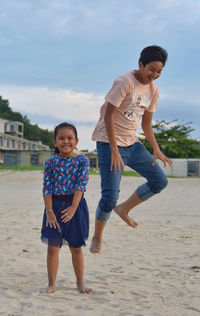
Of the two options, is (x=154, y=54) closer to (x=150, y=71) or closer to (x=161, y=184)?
(x=150, y=71)

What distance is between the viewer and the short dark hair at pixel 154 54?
3.52 meters

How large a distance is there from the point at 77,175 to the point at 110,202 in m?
0.80

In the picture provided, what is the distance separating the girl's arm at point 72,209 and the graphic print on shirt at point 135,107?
1209 mm

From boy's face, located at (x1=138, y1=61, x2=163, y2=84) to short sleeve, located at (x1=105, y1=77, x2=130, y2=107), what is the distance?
7.1 inches

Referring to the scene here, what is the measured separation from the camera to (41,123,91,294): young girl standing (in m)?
2.91

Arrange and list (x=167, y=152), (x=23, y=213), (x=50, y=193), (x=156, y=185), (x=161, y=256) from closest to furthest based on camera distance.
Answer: (x=50, y=193) < (x=156, y=185) < (x=161, y=256) < (x=23, y=213) < (x=167, y=152)

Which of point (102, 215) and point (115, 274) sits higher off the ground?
point (102, 215)

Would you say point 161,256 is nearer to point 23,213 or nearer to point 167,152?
point 23,213

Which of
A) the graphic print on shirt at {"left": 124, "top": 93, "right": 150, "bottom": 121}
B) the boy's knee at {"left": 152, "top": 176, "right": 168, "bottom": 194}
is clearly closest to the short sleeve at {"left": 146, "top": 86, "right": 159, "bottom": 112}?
the graphic print on shirt at {"left": 124, "top": 93, "right": 150, "bottom": 121}

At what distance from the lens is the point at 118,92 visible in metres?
3.56

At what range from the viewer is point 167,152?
38188 millimetres

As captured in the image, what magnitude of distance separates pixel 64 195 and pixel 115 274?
1.32 m

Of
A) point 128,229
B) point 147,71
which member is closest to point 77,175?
point 147,71

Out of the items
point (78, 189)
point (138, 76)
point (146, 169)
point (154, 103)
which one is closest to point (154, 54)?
point (138, 76)
